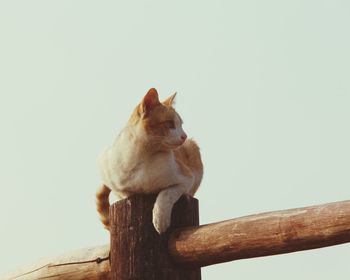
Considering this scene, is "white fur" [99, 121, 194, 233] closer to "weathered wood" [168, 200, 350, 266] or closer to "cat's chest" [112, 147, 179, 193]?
"cat's chest" [112, 147, 179, 193]

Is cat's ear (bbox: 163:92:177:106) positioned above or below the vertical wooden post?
above

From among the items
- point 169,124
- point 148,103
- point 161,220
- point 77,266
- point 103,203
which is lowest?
point 77,266

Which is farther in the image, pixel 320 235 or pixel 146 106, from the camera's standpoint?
pixel 146 106

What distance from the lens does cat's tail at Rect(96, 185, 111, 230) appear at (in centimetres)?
379

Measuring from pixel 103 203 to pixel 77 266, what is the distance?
27.7 inches

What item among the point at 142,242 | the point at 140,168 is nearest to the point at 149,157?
the point at 140,168

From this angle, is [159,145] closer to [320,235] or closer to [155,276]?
[155,276]

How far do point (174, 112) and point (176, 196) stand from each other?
2.03ft

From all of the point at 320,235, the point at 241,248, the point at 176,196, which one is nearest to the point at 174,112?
the point at 176,196

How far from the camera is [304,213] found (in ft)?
7.82

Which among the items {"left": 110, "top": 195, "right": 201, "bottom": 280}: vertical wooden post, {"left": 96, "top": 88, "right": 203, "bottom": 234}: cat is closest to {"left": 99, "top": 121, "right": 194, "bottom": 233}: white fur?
{"left": 96, "top": 88, "right": 203, "bottom": 234}: cat

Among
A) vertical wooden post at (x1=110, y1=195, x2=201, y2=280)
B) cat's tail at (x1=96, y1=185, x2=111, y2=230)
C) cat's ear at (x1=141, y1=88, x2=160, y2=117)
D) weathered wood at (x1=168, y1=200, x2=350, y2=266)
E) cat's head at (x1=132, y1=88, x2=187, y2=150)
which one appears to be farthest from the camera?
cat's tail at (x1=96, y1=185, x2=111, y2=230)

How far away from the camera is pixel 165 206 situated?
3.00 meters

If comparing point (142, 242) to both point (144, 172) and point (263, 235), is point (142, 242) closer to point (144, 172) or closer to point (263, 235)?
point (144, 172)
